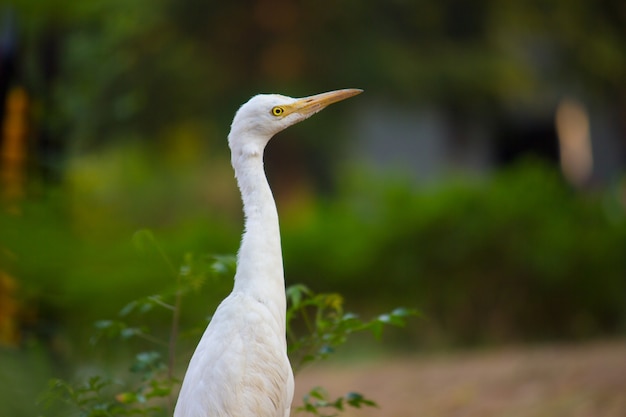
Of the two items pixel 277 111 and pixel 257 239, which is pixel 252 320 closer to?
pixel 257 239

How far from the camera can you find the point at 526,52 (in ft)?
55.6

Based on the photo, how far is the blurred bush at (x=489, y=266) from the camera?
8891 mm

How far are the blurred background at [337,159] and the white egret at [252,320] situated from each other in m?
1.42

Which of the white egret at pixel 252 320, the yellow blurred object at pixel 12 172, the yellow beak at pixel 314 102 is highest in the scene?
the yellow blurred object at pixel 12 172

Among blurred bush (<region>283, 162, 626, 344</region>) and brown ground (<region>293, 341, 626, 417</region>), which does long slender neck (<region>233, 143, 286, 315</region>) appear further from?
blurred bush (<region>283, 162, 626, 344</region>)

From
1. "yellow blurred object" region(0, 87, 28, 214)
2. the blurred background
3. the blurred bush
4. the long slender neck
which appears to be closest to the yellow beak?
the long slender neck

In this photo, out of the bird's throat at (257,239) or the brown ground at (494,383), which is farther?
the brown ground at (494,383)

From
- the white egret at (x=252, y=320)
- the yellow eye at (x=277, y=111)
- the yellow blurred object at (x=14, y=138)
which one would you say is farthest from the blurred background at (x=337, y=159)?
the yellow eye at (x=277, y=111)

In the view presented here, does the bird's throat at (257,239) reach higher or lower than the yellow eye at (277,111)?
lower

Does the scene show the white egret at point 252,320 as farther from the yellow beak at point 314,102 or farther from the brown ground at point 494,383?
the brown ground at point 494,383

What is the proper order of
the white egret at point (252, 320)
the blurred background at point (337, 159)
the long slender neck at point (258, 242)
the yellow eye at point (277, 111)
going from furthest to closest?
the blurred background at point (337, 159) < the yellow eye at point (277, 111) < the long slender neck at point (258, 242) < the white egret at point (252, 320)

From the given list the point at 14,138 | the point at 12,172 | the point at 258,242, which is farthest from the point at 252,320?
the point at 14,138

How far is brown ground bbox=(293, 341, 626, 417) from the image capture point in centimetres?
642

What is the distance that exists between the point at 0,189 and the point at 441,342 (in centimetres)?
470
